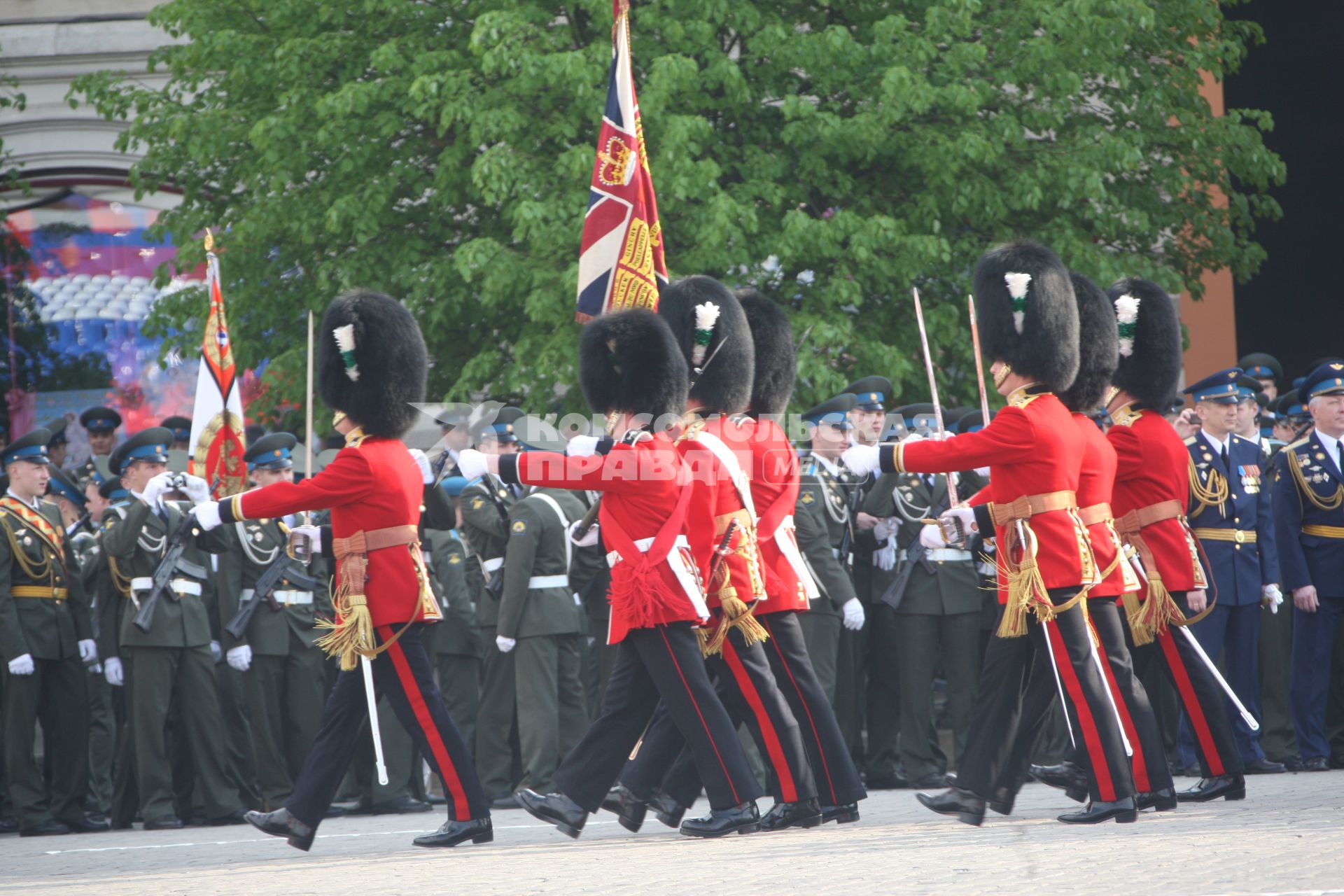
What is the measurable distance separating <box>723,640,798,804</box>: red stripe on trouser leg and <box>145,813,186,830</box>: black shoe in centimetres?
316

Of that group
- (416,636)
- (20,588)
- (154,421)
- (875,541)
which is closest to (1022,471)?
(416,636)

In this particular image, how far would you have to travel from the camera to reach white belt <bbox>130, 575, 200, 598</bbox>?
8.63m

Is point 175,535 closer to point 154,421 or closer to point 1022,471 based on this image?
point 1022,471

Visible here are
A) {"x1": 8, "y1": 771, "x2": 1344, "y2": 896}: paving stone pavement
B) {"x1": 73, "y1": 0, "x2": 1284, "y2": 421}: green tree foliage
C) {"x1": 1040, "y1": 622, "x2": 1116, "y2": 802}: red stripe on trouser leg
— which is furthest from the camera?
{"x1": 73, "y1": 0, "x2": 1284, "y2": 421}: green tree foliage

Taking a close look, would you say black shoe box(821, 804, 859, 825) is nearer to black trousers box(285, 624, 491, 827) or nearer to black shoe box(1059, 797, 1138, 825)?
black shoe box(1059, 797, 1138, 825)

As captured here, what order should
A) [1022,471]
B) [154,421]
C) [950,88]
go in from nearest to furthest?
[1022,471]
[950,88]
[154,421]

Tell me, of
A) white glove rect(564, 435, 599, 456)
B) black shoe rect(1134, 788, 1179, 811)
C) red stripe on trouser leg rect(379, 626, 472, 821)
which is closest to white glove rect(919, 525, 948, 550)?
black shoe rect(1134, 788, 1179, 811)

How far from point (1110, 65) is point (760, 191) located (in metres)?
2.43

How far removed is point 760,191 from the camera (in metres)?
11.8

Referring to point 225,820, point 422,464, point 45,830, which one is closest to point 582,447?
point 422,464

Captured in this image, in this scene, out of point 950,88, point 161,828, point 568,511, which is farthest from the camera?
point 950,88

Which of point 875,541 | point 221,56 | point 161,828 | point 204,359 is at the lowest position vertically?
point 161,828

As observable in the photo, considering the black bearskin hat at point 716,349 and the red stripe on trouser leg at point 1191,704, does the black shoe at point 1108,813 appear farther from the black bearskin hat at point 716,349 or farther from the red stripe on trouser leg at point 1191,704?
the black bearskin hat at point 716,349

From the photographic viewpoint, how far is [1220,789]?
23.6 ft
